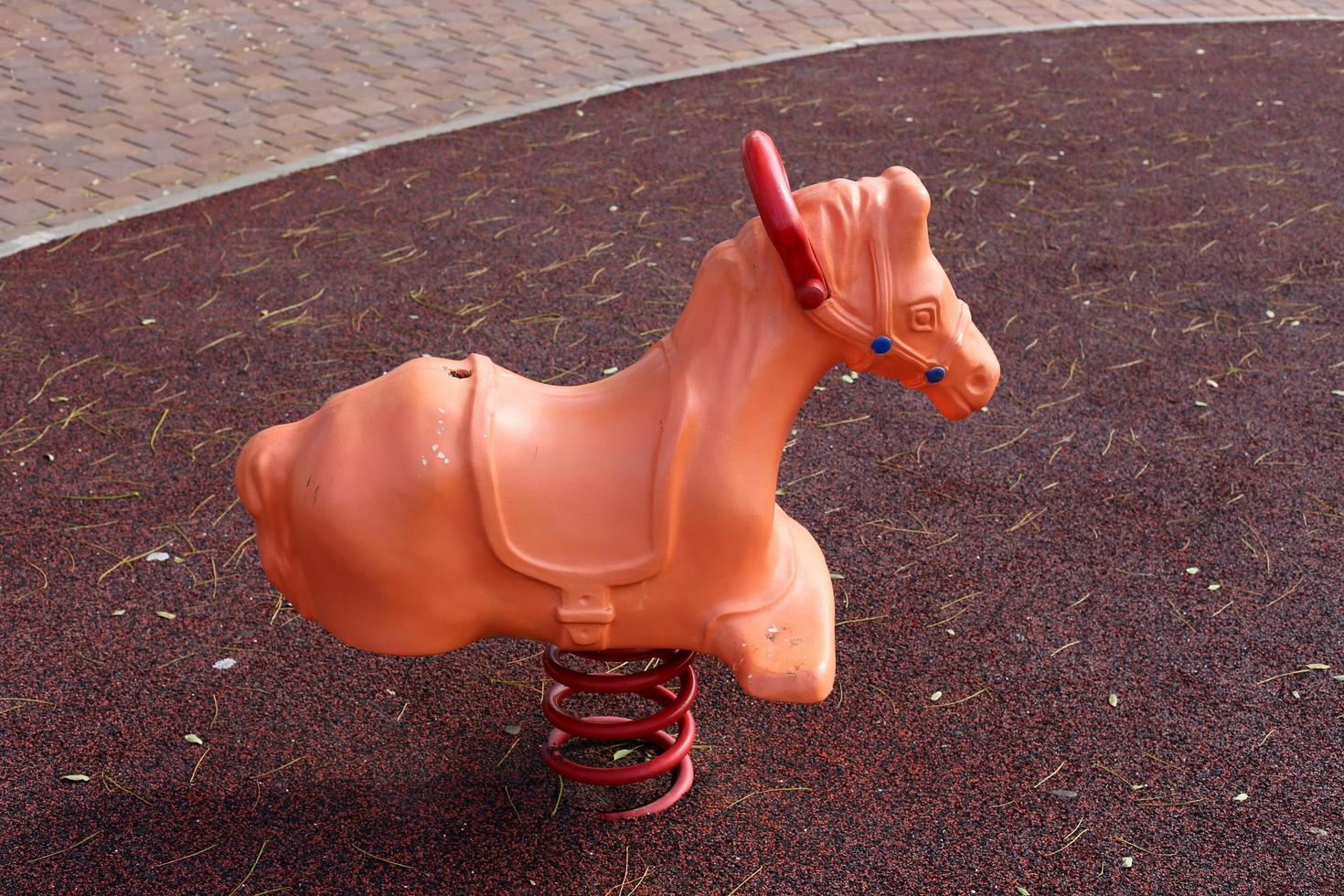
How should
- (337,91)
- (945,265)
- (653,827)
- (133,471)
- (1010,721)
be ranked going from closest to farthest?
(653,827)
(1010,721)
(133,471)
(945,265)
(337,91)

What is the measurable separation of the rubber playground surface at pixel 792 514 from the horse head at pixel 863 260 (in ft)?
4.60

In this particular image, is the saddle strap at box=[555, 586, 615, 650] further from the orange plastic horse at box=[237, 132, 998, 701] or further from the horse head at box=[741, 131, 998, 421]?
the horse head at box=[741, 131, 998, 421]

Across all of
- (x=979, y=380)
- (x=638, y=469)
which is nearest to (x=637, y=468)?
(x=638, y=469)

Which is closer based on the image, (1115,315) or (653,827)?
(653,827)

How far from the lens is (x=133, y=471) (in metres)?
4.89

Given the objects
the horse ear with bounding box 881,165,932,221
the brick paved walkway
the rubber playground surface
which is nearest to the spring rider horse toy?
the horse ear with bounding box 881,165,932,221

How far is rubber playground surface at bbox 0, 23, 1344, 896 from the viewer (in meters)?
→ 3.48

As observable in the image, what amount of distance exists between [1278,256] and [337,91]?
567 cm

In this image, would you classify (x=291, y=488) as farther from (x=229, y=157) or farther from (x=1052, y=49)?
(x=1052, y=49)

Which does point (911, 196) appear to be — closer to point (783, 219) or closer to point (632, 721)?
point (783, 219)

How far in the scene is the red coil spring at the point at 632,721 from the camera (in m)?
3.33

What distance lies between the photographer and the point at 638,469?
2871 mm

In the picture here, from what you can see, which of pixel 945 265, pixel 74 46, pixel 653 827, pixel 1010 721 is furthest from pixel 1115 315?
pixel 74 46

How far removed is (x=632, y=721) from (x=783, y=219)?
1.38m
